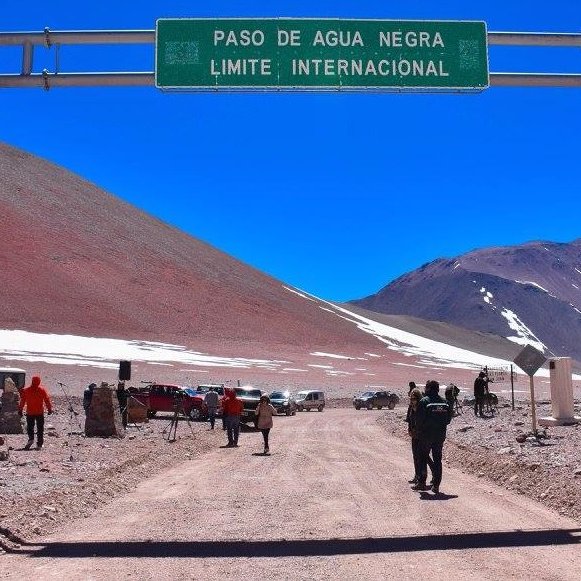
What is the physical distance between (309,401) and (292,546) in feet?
127

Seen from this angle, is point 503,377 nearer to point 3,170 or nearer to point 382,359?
point 382,359

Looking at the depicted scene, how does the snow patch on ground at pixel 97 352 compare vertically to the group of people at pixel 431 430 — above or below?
above

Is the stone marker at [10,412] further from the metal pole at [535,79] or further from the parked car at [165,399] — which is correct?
the metal pole at [535,79]

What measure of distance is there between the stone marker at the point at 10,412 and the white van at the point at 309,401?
86.8 feet

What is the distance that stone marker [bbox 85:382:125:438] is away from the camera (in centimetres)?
1991

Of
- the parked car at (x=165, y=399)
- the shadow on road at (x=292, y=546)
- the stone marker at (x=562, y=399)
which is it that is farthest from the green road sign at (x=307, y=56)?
the parked car at (x=165, y=399)

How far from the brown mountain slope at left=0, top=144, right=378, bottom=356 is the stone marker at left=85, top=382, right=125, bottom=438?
6803 cm

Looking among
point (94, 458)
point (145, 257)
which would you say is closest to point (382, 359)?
point (145, 257)

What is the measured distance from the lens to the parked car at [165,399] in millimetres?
30734

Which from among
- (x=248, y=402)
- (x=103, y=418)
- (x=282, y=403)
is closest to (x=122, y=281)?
(x=282, y=403)

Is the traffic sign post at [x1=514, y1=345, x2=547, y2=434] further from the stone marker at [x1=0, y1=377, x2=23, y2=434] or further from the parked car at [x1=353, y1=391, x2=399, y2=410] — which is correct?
the parked car at [x1=353, y1=391, x2=399, y2=410]

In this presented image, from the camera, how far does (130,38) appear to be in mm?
10273

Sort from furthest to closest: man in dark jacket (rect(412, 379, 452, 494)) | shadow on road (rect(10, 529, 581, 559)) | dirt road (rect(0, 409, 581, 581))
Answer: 1. man in dark jacket (rect(412, 379, 452, 494))
2. shadow on road (rect(10, 529, 581, 559))
3. dirt road (rect(0, 409, 581, 581))


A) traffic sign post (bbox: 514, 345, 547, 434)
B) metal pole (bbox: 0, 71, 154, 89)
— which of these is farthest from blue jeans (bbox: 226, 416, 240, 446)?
metal pole (bbox: 0, 71, 154, 89)
